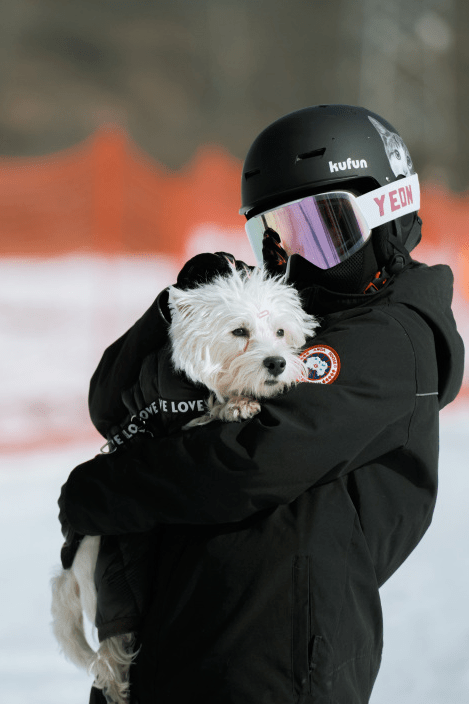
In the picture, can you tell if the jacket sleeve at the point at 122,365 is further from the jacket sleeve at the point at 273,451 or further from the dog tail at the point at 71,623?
the dog tail at the point at 71,623

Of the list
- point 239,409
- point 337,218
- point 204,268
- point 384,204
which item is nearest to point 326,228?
point 337,218

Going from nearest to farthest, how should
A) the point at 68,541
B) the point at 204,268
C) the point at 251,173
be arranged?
the point at 68,541
the point at 204,268
the point at 251,173

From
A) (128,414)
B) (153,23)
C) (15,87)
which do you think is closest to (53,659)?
(128,414)

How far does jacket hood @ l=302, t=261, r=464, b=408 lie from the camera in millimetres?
1528

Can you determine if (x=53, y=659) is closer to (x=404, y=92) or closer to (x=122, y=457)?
(x=122, y=457)

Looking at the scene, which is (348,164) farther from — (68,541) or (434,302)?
(68,541)

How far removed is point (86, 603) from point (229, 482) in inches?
25.4

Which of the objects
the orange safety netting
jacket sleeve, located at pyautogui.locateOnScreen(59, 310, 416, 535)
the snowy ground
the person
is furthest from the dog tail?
the orange safety netting

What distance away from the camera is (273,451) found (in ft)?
4.22

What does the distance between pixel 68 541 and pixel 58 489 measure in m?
3.21

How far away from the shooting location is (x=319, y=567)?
1.33m

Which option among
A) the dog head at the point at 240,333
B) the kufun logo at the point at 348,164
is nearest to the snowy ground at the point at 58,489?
the dog head at the point at 240,333

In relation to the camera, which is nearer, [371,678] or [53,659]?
[371,678]

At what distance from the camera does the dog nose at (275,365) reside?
62.1 inches
